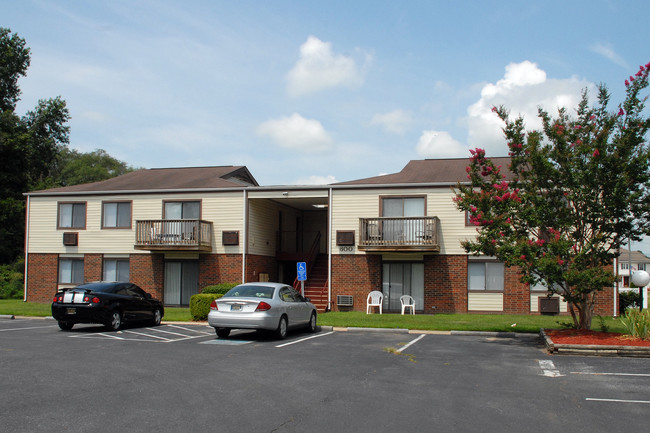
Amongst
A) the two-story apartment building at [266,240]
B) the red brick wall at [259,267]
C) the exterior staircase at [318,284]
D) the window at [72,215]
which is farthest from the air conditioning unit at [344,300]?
the window at [72,215]

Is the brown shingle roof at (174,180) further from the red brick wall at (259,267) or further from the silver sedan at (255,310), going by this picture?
the silver sedan at (255,310)

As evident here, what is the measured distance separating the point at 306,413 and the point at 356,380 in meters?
2.32

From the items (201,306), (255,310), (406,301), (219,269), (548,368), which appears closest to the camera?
(548,368)

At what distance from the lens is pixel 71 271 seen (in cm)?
2873

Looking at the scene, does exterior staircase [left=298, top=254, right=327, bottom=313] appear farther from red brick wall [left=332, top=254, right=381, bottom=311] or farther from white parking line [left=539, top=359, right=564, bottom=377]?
white parking line [left=539, top=359, right=564, bottom=377]

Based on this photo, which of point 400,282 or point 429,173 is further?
point 429,173

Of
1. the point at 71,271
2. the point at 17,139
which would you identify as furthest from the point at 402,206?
the point at 17,139

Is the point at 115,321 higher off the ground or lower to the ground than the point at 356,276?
lower

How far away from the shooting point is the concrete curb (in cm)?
1208

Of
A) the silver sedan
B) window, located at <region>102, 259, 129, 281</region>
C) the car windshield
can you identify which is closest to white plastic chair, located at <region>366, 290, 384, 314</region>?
the silver sedan

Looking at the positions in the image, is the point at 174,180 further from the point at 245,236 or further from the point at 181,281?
the point at 245,236

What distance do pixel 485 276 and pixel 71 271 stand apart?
19.2m

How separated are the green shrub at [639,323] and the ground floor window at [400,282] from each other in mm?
11538

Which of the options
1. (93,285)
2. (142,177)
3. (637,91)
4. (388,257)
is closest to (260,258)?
(388,257)
